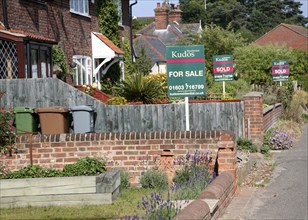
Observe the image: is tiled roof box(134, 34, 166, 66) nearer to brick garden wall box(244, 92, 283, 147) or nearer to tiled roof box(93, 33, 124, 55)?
tiled roof box(93, 33, 124, 55)

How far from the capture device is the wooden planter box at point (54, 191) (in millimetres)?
9180

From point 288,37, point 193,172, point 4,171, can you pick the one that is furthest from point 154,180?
point 288,37

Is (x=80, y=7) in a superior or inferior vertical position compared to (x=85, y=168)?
superior

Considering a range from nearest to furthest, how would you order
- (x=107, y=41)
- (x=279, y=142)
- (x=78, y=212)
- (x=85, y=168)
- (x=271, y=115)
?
(x=78, y=212)
(x=85, y=168)
(x=279, y=142)
(x=271, y=115)
(x=107, y=41)

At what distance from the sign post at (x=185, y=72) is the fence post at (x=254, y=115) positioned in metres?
5.21

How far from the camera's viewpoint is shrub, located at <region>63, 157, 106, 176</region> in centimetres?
1035

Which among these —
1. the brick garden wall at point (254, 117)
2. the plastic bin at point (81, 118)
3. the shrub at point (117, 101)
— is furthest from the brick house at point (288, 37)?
the plastic bin at point (81, 118)

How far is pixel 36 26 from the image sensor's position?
64.2 ft

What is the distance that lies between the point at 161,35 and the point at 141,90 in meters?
43.5

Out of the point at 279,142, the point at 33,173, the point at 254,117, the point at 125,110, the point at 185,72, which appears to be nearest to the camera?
the point at 33,173

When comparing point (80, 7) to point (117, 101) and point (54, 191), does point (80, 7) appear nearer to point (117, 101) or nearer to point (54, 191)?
point (117, 101)

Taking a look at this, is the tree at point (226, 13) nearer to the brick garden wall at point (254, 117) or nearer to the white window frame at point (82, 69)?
the white window frame at point (82, 69)

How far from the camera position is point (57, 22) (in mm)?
21344

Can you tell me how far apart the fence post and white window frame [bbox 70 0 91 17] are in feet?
26.0
